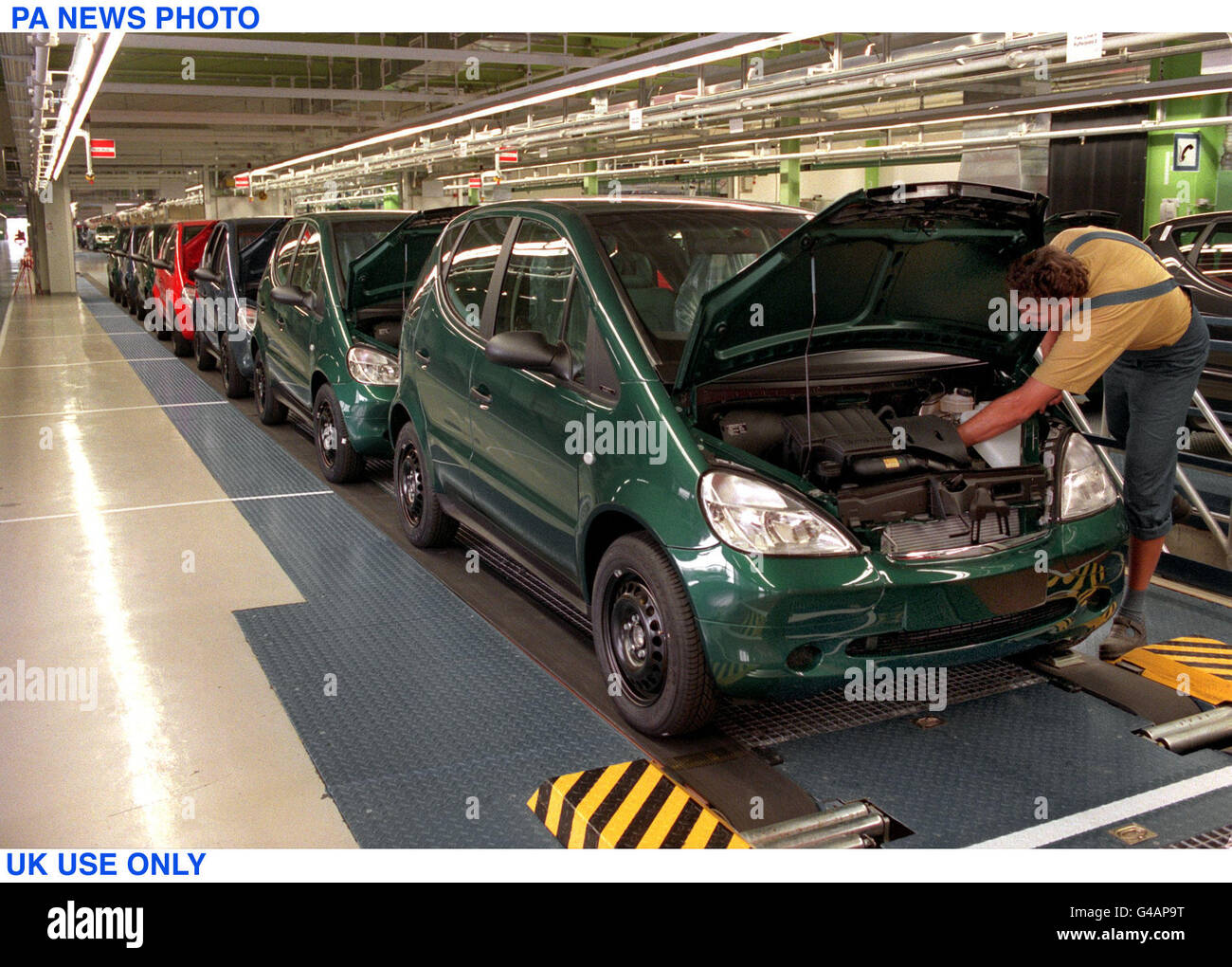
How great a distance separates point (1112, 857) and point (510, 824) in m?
1.51

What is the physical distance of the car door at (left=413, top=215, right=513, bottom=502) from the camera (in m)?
4.11

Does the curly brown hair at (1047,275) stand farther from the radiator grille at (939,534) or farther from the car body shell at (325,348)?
the car body shell at (325,348)

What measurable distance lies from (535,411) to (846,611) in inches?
51.3

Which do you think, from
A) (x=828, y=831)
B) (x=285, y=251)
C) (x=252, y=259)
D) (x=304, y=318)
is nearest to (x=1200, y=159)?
(x=252, y=259)

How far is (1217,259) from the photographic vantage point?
750cm

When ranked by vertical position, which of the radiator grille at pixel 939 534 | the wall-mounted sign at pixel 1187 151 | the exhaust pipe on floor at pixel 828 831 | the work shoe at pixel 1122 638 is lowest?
the exhaust pipe on floor at pixel 828 831

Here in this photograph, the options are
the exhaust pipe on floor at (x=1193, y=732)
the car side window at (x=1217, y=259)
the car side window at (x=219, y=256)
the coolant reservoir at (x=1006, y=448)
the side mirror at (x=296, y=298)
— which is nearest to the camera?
the exhaust pipe on floor at (x=1193, y=732)

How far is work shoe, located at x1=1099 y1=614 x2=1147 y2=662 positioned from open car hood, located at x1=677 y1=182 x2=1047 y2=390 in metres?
1.03

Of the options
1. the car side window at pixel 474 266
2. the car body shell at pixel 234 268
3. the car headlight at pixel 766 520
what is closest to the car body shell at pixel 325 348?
the car body shell at pixel 234 268

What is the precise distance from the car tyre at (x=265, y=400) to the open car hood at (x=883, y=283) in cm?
535

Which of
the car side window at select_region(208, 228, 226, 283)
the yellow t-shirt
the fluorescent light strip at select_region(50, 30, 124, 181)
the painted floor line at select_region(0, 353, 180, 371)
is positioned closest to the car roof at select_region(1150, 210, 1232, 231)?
the yellow t-shirt

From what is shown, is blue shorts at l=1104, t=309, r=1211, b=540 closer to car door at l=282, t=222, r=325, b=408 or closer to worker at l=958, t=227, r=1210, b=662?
worker at l=958, t=227, r=1210, b=662

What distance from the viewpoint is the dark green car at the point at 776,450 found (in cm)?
279

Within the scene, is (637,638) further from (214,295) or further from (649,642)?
(214,295)
